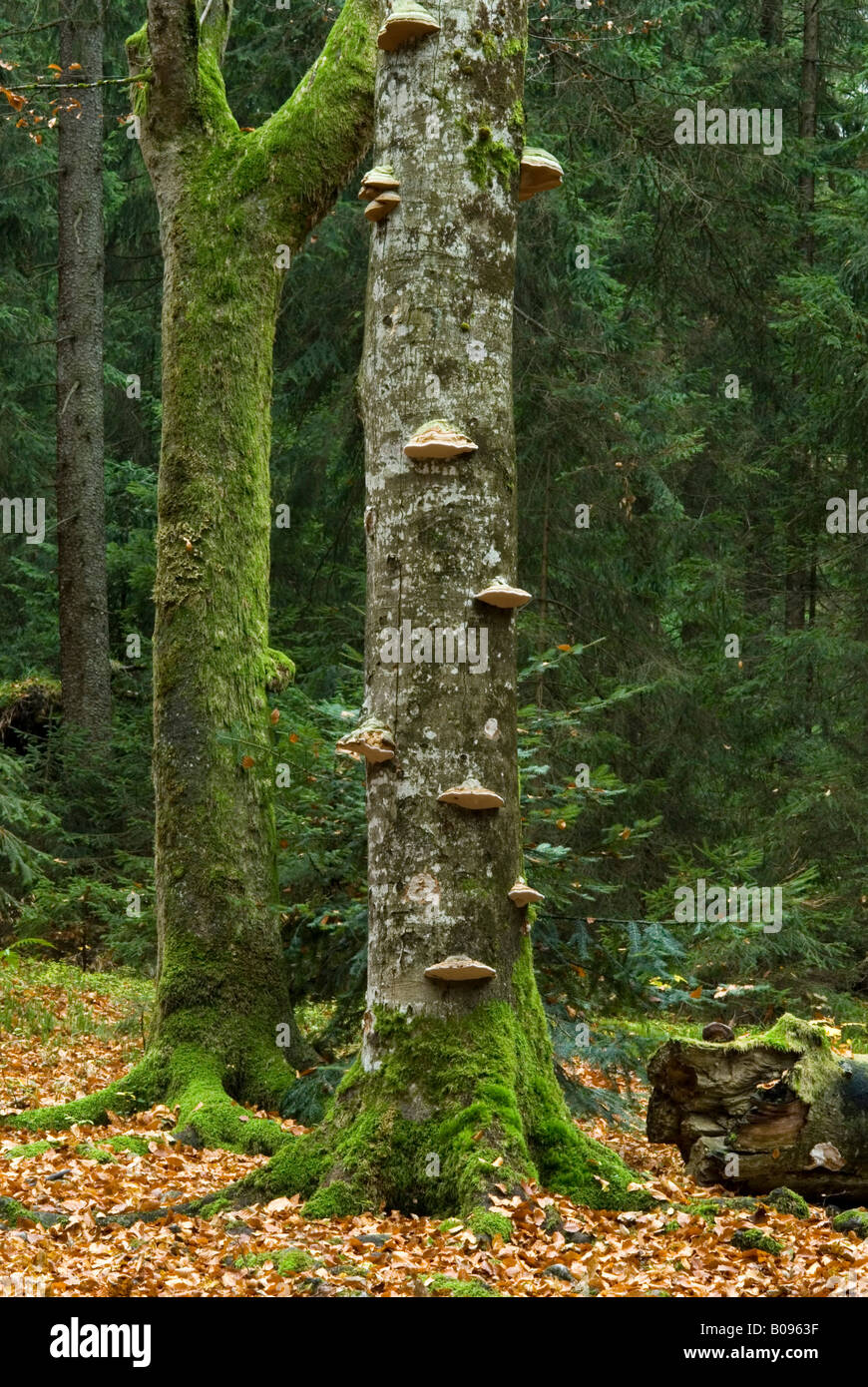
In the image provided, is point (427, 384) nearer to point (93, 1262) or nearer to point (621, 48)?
point (93, 1262)

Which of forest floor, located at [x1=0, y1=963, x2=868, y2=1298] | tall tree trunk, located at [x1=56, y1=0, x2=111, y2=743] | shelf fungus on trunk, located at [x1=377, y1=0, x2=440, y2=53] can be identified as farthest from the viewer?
tall tree trunk, located at [x1=56, y1=0, x2=111, y2=743]

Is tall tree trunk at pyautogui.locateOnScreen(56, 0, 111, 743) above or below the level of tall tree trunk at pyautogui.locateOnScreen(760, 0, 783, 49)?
below

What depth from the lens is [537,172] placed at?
5.48 meters

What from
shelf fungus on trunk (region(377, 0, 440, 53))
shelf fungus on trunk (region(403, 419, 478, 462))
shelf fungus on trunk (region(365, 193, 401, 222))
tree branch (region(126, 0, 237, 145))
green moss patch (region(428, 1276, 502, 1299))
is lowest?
green moss patch (region(428, 1276, 502, 1299))

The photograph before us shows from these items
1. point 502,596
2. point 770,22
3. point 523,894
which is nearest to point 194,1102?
point 523,894

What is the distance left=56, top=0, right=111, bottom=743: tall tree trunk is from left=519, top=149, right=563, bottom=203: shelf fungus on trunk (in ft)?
40.9

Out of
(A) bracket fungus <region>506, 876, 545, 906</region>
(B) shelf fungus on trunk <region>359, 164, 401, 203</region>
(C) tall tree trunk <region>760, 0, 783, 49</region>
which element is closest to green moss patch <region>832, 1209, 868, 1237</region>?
(A) bracket fungus <region>506, 876, 545, 906</region>

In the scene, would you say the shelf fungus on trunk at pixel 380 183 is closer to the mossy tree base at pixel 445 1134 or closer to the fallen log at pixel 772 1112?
the mossy tree base at pixel 445 1134

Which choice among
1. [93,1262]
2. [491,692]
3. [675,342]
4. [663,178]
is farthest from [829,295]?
[93,1262]

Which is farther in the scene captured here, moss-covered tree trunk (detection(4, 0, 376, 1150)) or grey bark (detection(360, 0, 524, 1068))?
moss-covered tree trunk (detection(4, 0, 376, 1150))

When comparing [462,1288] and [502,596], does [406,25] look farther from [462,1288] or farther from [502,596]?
[462,1288]

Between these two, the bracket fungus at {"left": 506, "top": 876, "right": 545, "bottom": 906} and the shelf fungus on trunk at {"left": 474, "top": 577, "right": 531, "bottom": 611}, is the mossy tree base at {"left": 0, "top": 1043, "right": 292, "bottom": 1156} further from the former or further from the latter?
the shelf fungus on trunk at {"left": 474, "top": 577, "right": 531, "bottom": 611}

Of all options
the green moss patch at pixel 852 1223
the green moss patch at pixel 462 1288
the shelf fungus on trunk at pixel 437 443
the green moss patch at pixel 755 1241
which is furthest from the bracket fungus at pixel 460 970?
the shelf fungus on trunk at pixel 437 443

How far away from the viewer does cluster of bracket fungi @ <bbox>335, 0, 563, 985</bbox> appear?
4.84 metres
